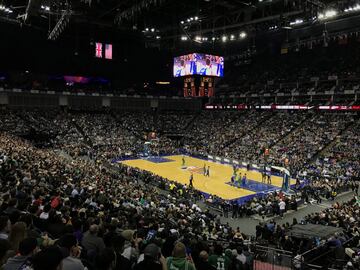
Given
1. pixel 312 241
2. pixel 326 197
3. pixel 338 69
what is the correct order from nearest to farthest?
pixel 312 241 < pixel 326 197 < pixel 338 69

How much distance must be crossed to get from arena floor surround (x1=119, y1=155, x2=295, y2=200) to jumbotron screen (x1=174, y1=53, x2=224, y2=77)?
39.4ft

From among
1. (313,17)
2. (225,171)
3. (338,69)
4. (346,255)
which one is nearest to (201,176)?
(225,171)

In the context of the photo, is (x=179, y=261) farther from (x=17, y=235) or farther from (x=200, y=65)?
(x=200, y=65)

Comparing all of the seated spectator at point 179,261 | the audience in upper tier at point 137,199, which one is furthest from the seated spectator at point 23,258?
the seated spectator at point 179,261

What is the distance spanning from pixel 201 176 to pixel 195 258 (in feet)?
90.6

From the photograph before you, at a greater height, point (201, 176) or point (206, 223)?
point (206, 223)

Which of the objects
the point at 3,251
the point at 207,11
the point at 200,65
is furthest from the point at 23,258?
the point at 207,11

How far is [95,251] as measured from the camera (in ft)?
17.4

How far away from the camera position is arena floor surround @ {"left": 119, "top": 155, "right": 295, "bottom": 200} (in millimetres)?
27438

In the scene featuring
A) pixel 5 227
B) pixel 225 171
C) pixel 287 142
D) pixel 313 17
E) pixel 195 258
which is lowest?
pixel 225 171

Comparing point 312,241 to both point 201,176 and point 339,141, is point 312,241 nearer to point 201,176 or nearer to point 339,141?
point 201,176

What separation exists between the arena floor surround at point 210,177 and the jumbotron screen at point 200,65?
12021 mm

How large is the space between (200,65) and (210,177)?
15873mm

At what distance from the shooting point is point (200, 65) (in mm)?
40688
